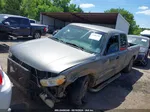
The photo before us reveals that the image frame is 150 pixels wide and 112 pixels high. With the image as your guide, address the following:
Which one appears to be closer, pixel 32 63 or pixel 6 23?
pixel 32 63

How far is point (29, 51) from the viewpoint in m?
4.05

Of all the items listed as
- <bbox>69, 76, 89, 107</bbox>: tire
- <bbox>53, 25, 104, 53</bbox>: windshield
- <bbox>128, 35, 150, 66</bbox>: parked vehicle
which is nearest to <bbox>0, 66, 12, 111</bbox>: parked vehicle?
<bbox>69, 76, 89, 107</bbox>: tire

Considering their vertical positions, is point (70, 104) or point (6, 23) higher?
point (6, 23)

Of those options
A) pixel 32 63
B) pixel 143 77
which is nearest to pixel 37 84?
pixel 32 63

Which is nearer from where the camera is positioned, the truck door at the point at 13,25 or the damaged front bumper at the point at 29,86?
the damaged front bumper at the point at 29,86

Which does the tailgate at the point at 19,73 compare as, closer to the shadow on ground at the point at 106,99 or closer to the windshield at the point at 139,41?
the shadow on ground at the point at 106,99

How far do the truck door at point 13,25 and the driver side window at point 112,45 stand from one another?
9905 mm

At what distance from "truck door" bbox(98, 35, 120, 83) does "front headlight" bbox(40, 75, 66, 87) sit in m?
1.48

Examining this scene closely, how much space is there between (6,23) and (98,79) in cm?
1036

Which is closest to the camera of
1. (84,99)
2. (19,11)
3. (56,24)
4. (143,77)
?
(84,99)

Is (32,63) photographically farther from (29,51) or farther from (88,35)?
(88,35)

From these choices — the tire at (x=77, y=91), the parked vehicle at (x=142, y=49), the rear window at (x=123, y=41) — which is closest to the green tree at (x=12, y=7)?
the parked vehicle at (x=142, y=49)

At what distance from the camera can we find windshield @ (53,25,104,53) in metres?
4.64

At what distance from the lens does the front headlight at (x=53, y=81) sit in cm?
340
